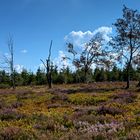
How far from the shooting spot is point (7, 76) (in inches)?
4695

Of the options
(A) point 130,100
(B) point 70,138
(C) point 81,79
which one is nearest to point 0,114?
(B) point 70,138

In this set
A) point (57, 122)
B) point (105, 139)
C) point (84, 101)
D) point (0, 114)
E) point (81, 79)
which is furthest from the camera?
point (81, 79)

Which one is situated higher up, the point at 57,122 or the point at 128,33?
the point at 128,33

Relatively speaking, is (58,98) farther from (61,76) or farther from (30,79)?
(30,79)

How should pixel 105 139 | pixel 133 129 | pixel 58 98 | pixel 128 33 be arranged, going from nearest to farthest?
pixel 105 139, pixel 133 129, pixel 58 98, pixel 128 33

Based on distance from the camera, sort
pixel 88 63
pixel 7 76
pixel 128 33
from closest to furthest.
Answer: pixel 128 33 → pixel 88 63 → pixel 7 76

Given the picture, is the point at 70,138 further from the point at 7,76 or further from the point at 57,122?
the point at 7,76

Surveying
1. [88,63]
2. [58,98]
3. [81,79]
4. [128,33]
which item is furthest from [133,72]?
[58,98]

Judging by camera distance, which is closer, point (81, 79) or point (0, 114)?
point (0, 114)

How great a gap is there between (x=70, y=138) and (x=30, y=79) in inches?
4368

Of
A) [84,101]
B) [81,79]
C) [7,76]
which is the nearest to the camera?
[84,101]

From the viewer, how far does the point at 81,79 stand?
107125mm

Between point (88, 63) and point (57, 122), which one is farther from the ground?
point (88, 63)

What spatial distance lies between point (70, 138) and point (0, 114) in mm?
6555
